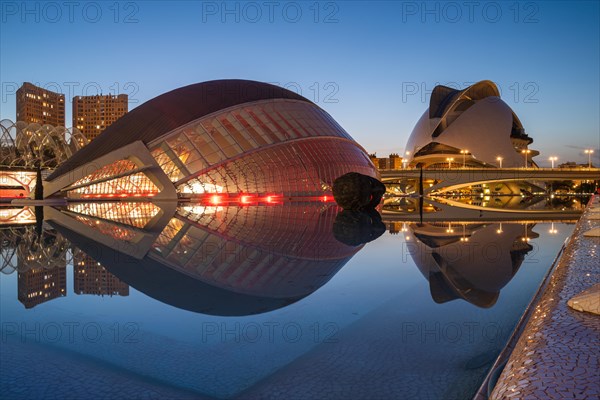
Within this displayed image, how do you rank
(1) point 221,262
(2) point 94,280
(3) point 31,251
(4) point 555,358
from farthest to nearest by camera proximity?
(3) point 31,251
(1) point 221,262
(2) point 94,280
(4) point 555,358

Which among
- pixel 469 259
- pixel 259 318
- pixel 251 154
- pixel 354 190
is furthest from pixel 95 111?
pixel 259 318

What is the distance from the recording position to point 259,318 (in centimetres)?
532

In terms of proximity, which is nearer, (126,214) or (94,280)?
(94,280)

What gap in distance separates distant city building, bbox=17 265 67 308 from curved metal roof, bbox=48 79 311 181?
31.8 m

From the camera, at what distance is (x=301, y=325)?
16.5ft

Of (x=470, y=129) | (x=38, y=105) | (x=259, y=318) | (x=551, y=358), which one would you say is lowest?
(x=259, y=318)

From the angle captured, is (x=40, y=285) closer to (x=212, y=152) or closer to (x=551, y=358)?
(x=551, y=358)

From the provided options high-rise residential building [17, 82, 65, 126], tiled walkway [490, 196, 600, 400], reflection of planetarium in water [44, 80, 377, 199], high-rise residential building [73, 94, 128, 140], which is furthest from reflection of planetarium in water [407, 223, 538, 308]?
high-rise residential building [73, 94, 128, 140]

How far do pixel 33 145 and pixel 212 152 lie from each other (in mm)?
41987

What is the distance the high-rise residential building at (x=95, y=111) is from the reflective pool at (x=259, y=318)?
16858 centimetres

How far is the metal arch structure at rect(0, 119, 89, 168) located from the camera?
6328cm

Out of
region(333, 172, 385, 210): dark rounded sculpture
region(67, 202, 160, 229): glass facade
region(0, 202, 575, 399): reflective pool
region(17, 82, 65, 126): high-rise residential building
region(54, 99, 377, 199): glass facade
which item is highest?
region(17, 82, 65, 126): high-rise residential building

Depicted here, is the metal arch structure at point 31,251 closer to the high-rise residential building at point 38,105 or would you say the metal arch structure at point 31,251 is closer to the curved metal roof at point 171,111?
the curved metal roof at point 171,111

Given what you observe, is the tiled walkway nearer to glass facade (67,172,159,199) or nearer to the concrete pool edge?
the concrete pool edge
